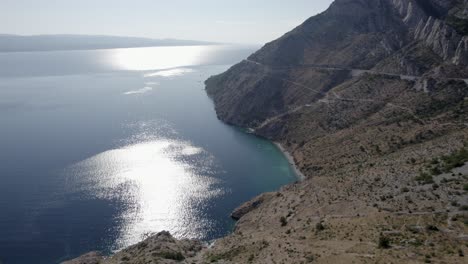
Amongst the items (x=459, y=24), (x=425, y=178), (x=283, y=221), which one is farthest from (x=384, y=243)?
(x=459, y=24)

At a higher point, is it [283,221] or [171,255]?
[171,255]

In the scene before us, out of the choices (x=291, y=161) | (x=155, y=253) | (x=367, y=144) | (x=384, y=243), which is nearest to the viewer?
(x=384, y=243)

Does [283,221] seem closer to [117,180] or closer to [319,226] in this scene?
[319,226]

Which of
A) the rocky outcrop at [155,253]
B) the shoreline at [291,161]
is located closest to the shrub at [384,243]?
the rocky outcrop at [155,253]

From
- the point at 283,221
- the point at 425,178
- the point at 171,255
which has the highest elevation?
the point at 171,255

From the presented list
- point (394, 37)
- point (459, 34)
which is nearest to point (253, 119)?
point (394, 37)

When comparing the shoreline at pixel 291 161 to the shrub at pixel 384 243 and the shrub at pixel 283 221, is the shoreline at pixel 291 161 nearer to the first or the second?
the shrub at pixel 283 221

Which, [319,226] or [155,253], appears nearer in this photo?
[319,226]

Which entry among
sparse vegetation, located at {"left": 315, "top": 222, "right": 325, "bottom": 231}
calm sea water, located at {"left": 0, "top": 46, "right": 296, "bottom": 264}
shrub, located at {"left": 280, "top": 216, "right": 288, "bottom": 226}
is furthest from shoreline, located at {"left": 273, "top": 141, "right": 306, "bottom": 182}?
sparse vegetation, located at {"left": 315, "top": 222, "right": 325, "bottom": 231}
